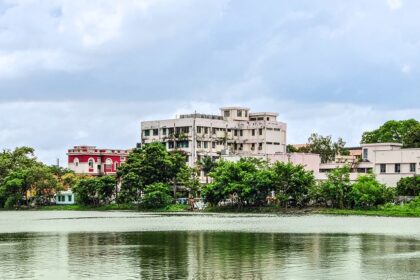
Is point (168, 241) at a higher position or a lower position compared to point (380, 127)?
lower

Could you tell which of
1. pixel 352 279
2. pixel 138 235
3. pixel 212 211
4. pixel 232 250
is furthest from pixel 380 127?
pixel 352 279

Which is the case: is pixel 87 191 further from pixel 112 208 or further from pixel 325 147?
pixel 325 147

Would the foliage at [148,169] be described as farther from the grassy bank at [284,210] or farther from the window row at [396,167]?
the window row at [396,167]

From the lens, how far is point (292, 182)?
94.8 metres

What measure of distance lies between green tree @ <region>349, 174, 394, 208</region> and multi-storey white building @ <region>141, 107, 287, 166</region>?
131 ft

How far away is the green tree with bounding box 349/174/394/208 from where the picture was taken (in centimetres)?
8788

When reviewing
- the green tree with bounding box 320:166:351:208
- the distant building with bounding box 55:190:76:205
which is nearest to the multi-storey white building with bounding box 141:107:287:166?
the distant building with bounding box 55:190:76:205

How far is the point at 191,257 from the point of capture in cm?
3791

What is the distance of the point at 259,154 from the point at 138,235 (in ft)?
240

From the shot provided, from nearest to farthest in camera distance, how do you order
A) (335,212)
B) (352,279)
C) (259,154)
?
(352,279)
(335,212)
(259,154)

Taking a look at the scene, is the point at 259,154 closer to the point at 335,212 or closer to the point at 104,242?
the point at 335,212

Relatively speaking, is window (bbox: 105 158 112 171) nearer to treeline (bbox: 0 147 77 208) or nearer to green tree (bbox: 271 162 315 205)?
treeline (bbox: 0 147 77 208)

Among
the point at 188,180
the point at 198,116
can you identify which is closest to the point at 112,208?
the point at 188,180

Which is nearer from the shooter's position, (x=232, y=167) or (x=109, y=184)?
(x=232, y=167)
